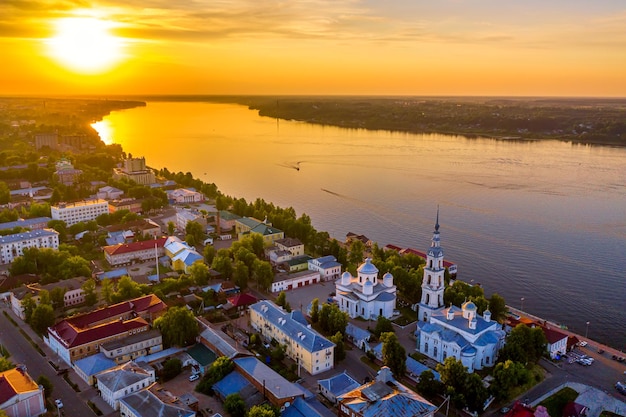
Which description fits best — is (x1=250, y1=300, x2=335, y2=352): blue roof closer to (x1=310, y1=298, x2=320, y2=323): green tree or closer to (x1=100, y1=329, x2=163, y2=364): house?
(x1=310, y1=298, x2=320, y2=323): green tree

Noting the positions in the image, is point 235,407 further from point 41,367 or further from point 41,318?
point 41,318

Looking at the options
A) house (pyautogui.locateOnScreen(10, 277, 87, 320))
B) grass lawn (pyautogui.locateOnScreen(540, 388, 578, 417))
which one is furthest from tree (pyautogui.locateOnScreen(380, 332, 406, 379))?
house (pyautogui.locateOnScreen(10, 277, 87, 320))

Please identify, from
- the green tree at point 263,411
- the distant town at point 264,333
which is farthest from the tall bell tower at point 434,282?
the green tree at point 263,411

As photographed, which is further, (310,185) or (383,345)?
(310,185)

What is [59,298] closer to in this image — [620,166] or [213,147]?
[213,147]

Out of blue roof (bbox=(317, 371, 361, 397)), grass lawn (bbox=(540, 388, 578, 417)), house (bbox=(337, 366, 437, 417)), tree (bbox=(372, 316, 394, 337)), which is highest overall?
house (bbox=(337, 366, 437, 417))

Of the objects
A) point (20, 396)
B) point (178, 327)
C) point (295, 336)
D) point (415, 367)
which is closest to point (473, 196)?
point (415, 367)

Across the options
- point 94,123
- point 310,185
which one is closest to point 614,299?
point 310,185
